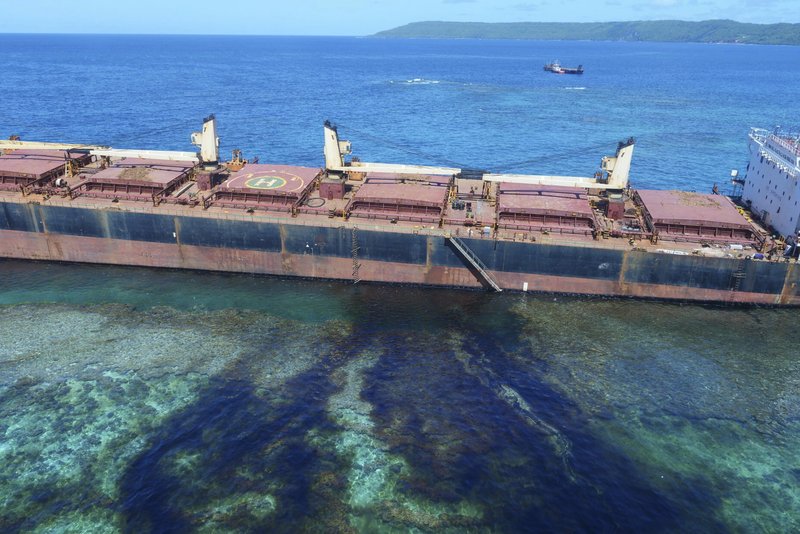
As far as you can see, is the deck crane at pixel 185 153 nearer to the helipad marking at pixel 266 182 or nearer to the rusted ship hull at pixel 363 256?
the helipad marking at pixel 266 182

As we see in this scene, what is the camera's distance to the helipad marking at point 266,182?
53406 millimetres

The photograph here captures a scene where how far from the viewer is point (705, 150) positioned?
96.4m

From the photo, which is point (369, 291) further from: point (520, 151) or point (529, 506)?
point (520, 151)

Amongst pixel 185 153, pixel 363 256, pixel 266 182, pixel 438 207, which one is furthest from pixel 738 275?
pixel 185 153

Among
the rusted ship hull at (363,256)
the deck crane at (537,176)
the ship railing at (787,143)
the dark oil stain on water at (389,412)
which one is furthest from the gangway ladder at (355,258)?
the ship railing at (787,143)

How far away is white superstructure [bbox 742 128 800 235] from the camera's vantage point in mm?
47094

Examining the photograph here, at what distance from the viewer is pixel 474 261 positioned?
4769 centimetres

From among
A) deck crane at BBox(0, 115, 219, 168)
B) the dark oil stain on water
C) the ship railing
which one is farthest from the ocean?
the ship railing

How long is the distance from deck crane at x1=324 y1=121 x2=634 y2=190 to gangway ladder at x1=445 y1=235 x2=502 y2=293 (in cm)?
886

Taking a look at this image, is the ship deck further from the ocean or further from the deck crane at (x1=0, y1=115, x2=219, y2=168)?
the ocean

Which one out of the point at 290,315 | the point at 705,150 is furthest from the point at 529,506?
the point at 705,150

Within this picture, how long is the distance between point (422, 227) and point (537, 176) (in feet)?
43.7

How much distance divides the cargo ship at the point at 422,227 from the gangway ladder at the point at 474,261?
0.15m

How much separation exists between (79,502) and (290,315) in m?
20.9
